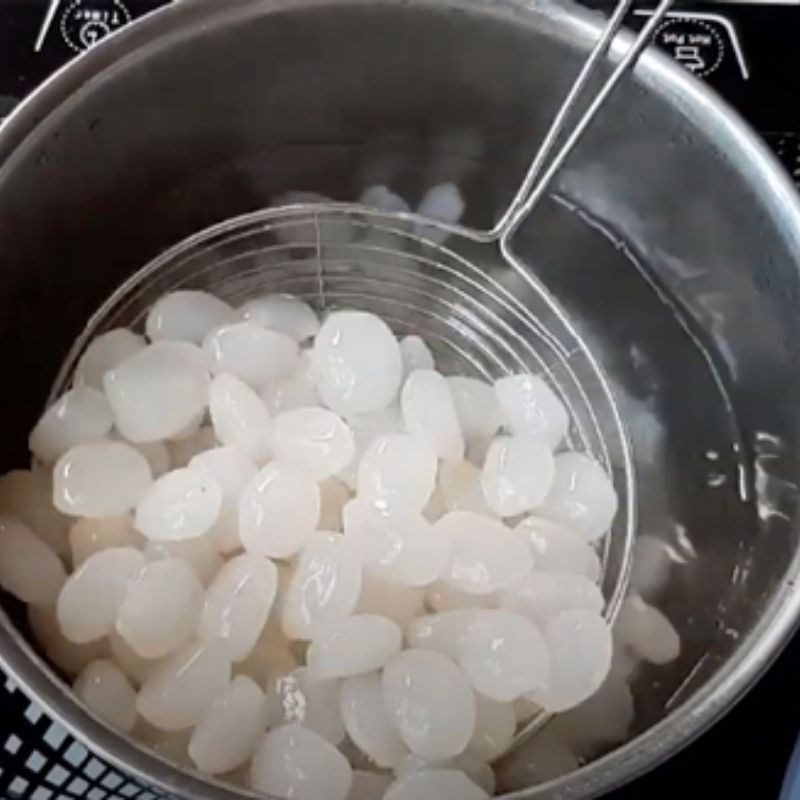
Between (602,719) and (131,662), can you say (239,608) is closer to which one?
(131,662)

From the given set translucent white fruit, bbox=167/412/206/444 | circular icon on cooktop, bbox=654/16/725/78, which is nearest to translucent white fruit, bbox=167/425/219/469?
translucent white fruit, bbox=167/412/206/444

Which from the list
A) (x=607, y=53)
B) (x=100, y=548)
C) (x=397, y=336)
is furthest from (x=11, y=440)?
(x=607, y=53)

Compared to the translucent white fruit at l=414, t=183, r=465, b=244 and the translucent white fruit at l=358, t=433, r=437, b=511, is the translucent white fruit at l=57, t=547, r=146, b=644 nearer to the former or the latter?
the translucent white fruit at l=358, t=433, r=437, b=511

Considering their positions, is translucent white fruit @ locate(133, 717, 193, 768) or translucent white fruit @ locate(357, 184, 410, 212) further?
translucent white fruit @ locate(357, 184, 410, 212)

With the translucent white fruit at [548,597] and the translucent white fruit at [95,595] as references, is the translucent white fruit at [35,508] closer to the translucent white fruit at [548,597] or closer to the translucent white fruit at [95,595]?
the translucent white fruit at [95,595]

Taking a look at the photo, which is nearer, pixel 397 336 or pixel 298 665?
pixel 298 665

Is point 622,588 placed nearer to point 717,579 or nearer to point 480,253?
point 717,579

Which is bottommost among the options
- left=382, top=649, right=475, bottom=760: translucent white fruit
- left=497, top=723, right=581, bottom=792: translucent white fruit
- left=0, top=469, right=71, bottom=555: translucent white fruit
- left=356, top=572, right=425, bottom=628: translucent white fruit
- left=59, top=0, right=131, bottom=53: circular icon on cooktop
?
left=497, top=723, right=581, bottom=792: translucent white fruit
